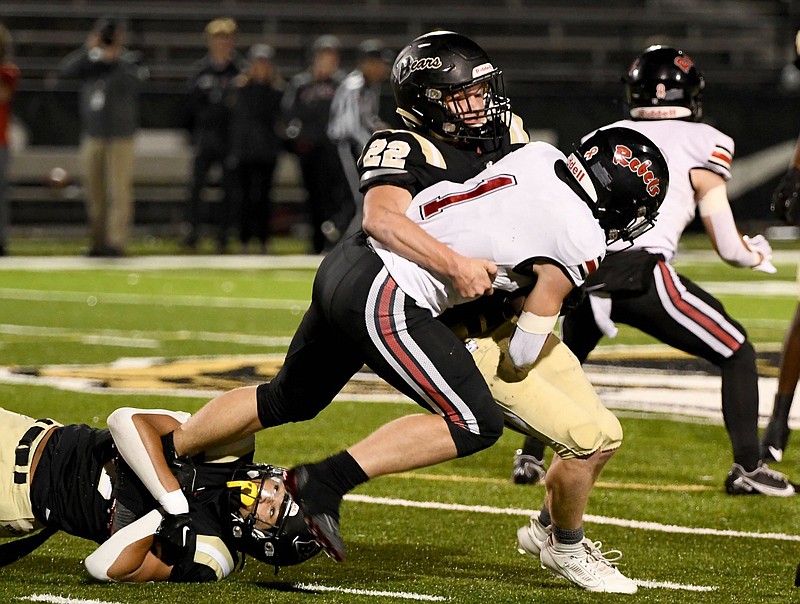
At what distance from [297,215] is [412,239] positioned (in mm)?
15290

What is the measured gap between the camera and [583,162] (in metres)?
4.30

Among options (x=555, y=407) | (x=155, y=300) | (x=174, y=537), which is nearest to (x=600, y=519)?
(x=555, y=407)

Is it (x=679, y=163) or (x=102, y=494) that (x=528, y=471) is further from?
(x=102, y=494)

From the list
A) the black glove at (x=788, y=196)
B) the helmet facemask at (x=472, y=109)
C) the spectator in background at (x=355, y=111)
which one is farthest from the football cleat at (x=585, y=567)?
the spectator in background at (x=355, y=111)

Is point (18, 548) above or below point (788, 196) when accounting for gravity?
below

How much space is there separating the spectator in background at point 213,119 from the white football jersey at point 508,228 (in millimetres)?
12480

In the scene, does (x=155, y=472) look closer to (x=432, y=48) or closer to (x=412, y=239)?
(x=412, y=239)

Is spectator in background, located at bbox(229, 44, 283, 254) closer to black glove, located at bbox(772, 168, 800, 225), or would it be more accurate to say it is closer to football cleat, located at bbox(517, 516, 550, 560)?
black glove, located at bbox(772, 168, 800, 225)

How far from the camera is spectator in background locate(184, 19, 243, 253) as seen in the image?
1666 centimetres

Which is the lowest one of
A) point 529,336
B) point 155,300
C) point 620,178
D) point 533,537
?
point 155,300

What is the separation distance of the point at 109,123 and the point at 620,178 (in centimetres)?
1192

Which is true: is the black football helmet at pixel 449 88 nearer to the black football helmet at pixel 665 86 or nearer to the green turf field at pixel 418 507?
the green turf field at pixel 418 507

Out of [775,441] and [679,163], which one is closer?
[679,163]

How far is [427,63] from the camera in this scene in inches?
177
